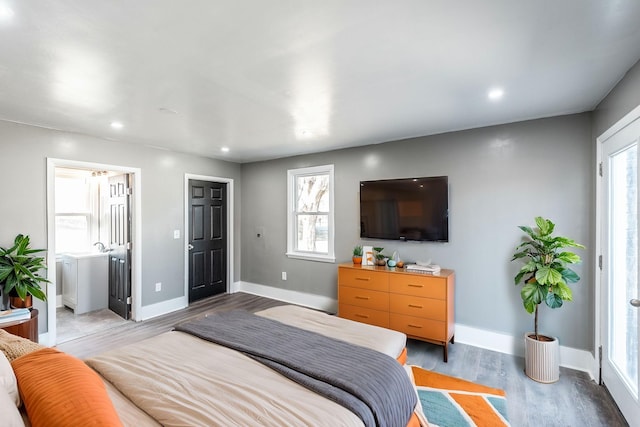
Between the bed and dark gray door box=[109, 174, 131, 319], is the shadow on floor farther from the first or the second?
the bed

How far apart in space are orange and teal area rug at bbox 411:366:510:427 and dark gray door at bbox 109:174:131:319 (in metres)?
3.91

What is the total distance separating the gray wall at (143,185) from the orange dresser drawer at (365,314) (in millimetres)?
2601

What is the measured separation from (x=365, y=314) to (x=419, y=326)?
65cm

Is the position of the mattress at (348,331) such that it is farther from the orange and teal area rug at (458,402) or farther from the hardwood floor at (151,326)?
the hardwood floor at (151,326)

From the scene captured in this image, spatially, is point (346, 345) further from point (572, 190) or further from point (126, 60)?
point (572, 190)

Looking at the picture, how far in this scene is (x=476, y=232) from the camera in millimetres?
3393

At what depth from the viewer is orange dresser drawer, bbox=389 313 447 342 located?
313 cm

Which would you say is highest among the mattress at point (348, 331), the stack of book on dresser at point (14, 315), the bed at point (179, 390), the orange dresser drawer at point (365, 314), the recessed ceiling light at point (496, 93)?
the recessed ceiling light at point (496, 93)

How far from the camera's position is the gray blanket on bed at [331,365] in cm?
142

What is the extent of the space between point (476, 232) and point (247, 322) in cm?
261

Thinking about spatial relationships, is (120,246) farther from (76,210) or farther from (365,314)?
(365,314)

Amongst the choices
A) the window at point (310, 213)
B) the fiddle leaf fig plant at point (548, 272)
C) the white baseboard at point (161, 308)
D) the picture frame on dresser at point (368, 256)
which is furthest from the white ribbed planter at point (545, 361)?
the white baseboard at point (161, 308)

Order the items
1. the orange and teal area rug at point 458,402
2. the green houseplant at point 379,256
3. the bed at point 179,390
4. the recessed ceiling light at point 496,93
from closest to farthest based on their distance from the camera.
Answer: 1. the bed at point 179,390
2. the orange and teal area rug at point 458,402
3. the recessed ceiling light at point 496,93
4. the green houseplant at point 379,256

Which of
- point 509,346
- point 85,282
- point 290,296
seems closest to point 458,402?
point 509,346
